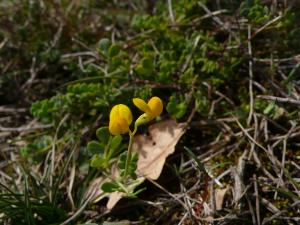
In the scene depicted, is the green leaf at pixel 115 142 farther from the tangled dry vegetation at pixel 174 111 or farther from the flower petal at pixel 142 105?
the flower petal at pixel 142 105

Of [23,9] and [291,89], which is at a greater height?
[23,9]

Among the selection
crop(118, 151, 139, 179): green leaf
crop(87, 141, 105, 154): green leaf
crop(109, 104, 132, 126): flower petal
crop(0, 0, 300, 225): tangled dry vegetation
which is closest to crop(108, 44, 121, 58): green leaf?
crop(0, 0, 300, 225): tangled dry vegetation

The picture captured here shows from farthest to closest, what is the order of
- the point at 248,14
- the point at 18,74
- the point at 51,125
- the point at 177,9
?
1. the point at 18,74
2. the point at 177,9
3. the point at 51,125
4. the point at 248,14

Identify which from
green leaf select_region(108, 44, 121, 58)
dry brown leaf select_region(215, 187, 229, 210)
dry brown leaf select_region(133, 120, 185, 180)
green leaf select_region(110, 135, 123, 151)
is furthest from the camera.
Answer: green leaf select_region(108, 44, 121, 58)

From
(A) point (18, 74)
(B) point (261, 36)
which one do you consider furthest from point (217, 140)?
(A) point (18, 74)

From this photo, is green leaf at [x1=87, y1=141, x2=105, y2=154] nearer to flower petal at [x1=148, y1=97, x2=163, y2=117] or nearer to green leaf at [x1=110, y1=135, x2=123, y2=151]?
green leaf at [x1=110, y1=135, x2=123, y2=151]

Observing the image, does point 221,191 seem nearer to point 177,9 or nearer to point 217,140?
point 217,140
